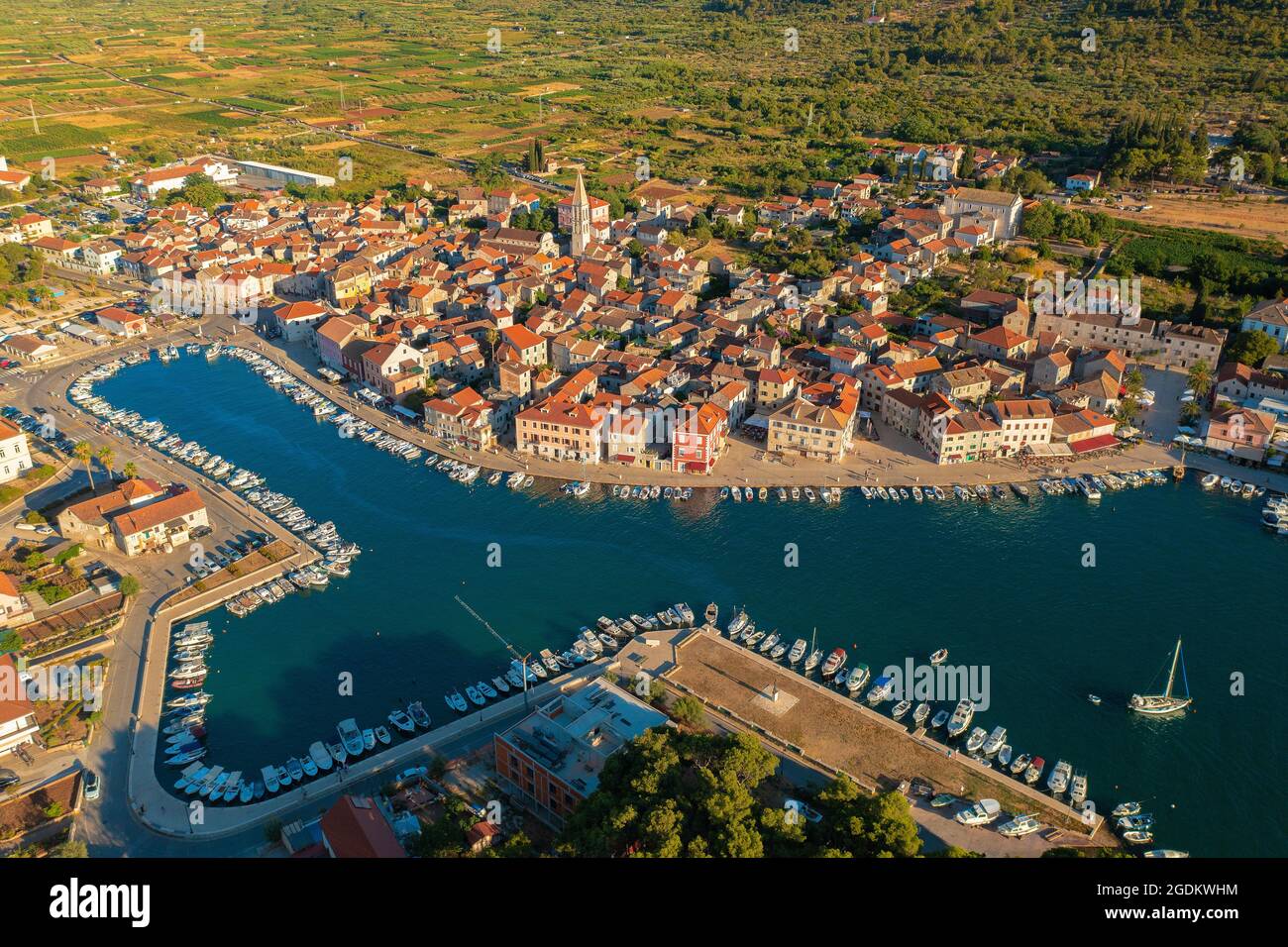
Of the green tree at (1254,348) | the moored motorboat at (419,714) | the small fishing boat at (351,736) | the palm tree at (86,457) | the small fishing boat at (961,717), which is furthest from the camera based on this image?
the green tree at (1254,348)

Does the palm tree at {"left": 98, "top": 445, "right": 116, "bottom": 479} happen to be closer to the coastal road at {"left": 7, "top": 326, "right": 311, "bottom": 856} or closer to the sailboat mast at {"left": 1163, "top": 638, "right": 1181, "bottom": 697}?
the coastal road at {"left": 7, "top": 326, "right": 311, "bottom": 856}

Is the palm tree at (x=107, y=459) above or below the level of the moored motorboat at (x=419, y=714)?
above

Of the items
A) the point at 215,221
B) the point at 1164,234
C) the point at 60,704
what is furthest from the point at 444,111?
the point at 60,704

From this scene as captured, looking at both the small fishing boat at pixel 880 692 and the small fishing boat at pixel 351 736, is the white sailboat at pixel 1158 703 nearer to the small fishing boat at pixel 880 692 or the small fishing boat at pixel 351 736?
the small fishing boat at pixel 880 692

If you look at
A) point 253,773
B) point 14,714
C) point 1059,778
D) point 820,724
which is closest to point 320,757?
point 253,773

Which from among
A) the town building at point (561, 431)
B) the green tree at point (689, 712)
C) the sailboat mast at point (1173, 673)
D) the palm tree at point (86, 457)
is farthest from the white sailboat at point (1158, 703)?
the palm tree at point (86, 457)

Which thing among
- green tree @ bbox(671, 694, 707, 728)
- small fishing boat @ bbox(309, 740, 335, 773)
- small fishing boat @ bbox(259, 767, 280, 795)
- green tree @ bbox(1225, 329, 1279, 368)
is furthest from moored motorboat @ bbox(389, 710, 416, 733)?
green tree @ bbox(1225, 329, 1279, 368)
